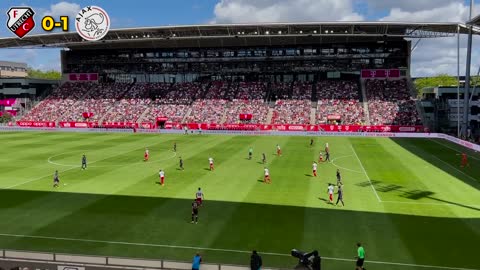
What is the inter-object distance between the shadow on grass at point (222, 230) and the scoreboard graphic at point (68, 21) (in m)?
18.2

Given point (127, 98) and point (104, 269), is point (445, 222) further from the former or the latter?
point (127, 98)

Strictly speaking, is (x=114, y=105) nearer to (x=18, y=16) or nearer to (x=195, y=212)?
(x=18, y=16)

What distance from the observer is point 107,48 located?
341 ft

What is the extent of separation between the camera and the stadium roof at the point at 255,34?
254 ft

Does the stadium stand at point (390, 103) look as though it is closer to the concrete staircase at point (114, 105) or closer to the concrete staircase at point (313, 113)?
the concrete staircase at point (313, 113)

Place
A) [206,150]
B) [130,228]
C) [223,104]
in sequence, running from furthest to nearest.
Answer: [223,104] < [206,150] < [130,228]

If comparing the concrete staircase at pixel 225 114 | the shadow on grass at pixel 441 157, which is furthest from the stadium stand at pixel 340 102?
the concrete staircase at pixel 225 114

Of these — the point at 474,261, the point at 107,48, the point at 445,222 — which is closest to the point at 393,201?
the point at 445,222

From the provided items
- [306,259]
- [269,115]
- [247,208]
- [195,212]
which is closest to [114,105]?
[269,115]

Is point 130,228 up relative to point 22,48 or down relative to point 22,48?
down

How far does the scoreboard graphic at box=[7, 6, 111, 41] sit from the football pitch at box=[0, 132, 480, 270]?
13610mm

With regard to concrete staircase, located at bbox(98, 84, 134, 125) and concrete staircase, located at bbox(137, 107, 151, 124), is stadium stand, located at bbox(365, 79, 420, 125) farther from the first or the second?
concrete staircase, located at bbox(98, 84, 134, 125)

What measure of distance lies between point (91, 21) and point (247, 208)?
3139 centimetres

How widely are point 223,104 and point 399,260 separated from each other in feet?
243
